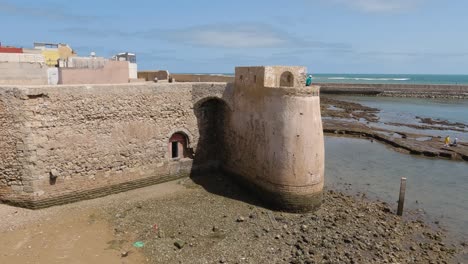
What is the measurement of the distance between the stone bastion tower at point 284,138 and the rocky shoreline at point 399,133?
1278cm

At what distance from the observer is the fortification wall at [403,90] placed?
58594 mm

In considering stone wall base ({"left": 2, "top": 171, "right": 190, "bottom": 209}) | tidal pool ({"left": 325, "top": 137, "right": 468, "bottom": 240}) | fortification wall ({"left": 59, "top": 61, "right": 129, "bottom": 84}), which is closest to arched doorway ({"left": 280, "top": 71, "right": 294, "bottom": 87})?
tidal pool ({"left": 325, "top": 137, "right": 468, "bottom": 240})

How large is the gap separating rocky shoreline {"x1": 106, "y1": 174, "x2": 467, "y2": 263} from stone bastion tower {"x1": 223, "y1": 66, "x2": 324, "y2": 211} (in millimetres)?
714

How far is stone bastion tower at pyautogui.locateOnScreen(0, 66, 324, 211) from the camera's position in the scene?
11133 mm

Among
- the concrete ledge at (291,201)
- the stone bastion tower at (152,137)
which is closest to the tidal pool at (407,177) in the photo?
the concrete ledge at (291,201)

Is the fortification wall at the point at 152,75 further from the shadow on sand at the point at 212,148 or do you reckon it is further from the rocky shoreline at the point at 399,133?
the rocky shoreline at the point at 399,133

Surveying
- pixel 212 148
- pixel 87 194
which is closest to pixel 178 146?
pixel 212 148

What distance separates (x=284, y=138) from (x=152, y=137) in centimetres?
516

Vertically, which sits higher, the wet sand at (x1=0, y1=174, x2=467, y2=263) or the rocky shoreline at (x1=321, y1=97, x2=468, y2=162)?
the rocky shoreline at (x1=321, y1=97, x2=468, y2=162)

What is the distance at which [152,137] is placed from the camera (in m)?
13.8

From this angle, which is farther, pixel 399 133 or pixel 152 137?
pixel 399 133

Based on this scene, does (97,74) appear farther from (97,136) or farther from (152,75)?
(152,75)

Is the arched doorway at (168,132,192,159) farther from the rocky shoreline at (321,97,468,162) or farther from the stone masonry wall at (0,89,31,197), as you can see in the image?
→ the rocky shoreline at (321,97,468,162)

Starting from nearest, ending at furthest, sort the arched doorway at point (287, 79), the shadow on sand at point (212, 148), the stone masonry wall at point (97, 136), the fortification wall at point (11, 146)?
the fortification wall at point (11, 146)
the stone masonry wall at point (97, 136)
the arched doorway at point (287, 79)
the shadow on sand at point (212, 148)
